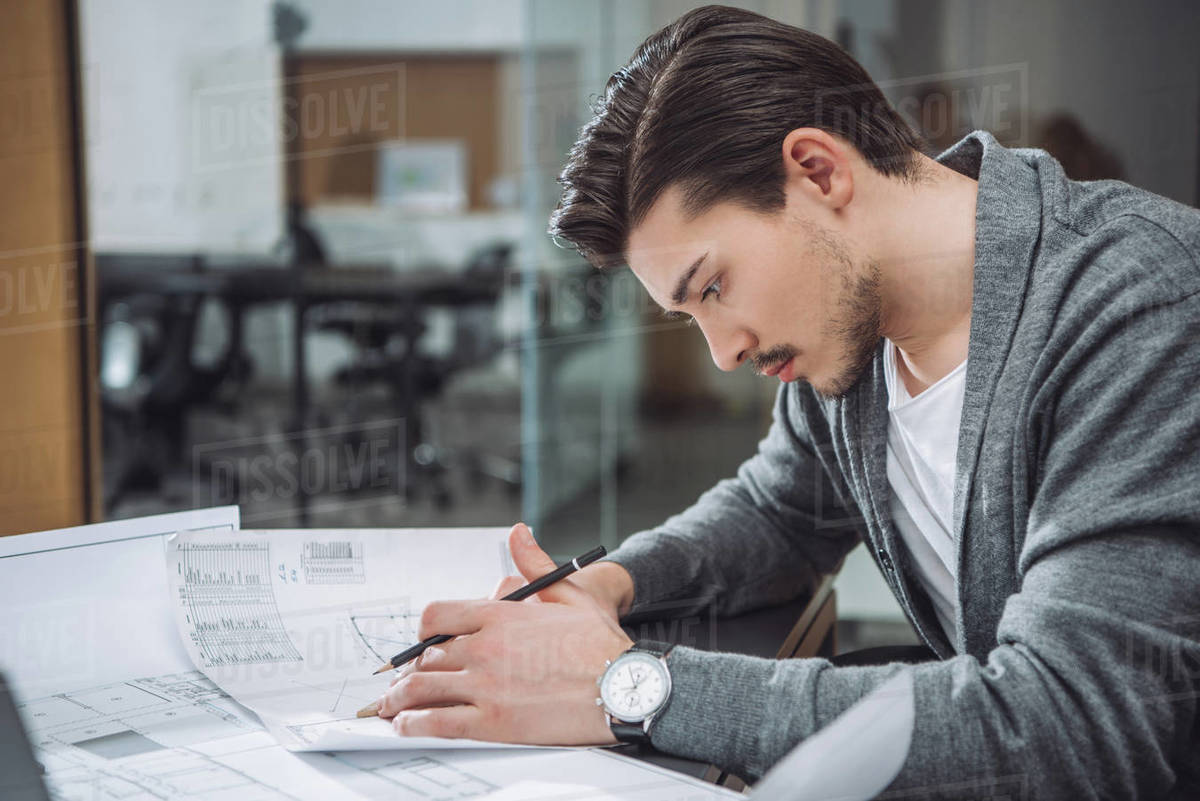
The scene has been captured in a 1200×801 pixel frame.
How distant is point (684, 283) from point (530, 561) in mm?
285

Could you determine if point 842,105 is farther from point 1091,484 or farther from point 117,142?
point 117,142

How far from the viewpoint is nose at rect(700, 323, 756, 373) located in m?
1.00

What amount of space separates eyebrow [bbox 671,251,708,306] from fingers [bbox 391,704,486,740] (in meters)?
0.42

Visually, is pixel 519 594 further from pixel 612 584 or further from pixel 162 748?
pixel 162 748

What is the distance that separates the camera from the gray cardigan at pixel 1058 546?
68 centimetres

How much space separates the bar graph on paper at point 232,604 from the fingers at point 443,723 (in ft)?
0.56

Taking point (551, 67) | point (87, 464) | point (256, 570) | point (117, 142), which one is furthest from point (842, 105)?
point (117, 142)

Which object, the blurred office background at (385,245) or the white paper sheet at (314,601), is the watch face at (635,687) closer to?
the white paper sheet at (314,601)

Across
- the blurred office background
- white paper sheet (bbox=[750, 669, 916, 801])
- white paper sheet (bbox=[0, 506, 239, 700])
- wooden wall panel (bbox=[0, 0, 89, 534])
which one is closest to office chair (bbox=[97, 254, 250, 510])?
the blurred office background

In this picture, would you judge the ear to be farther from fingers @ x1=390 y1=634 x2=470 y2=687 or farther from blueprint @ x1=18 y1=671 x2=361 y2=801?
blueprint @ x1=18 y1=671 x2=361 y2=801

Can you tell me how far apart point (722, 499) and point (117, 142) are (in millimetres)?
5616

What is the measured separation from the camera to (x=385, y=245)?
5668 mm

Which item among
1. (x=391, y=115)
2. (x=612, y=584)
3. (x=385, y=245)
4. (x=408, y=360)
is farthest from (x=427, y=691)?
(x=391, y=115)

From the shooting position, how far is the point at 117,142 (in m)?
5.83
